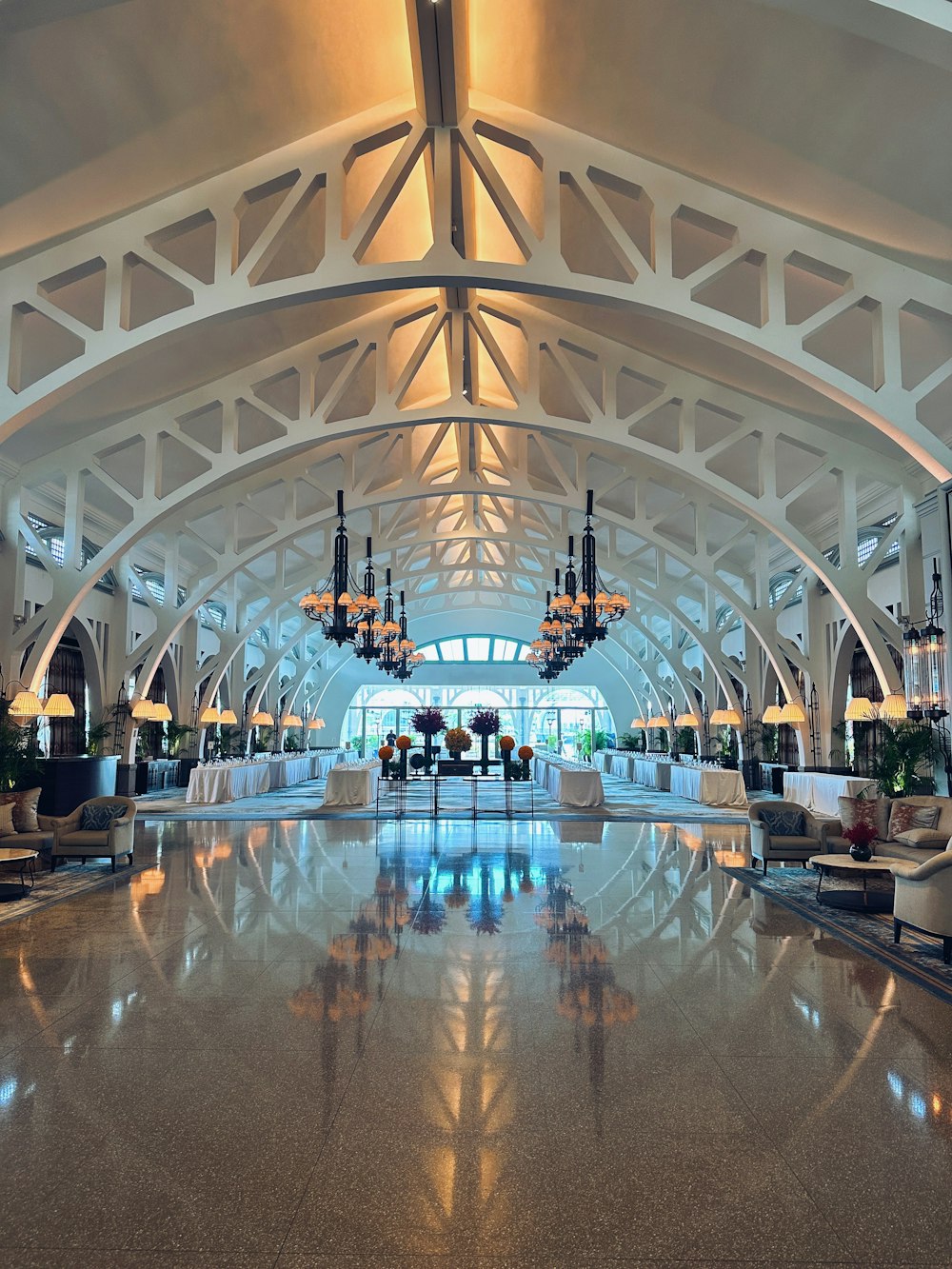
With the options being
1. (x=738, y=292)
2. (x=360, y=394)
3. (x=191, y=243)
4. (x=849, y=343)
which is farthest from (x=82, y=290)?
(x=849, y=343)

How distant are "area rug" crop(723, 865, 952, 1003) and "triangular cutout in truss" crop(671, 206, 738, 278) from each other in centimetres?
573

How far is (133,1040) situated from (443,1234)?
2.08m

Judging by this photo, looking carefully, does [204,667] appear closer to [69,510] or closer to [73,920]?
[69,510]

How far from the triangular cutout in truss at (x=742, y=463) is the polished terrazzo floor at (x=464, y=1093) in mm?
8597

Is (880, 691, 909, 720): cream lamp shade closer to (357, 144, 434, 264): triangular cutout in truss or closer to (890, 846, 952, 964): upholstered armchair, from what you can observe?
(890, 846, 952, 964): upholstered armchair

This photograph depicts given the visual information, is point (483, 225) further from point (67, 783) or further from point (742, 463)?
point (67, 783)

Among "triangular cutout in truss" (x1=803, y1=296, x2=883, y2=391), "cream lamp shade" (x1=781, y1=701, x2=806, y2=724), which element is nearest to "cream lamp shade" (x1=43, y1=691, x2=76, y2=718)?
"triangular cutout in truss" (x1=803, y1=296, x2=883, y2=391)

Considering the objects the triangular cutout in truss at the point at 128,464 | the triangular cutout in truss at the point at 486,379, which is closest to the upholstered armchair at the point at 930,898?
the triangular cutout in truss at the point at 486,379

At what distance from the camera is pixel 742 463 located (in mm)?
14062

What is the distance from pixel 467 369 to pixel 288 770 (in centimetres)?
1309

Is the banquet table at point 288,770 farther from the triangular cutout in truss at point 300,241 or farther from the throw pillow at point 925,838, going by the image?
the throw pillow at point 925,838

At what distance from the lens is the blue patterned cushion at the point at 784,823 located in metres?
8.64

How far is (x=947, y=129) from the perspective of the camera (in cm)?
619

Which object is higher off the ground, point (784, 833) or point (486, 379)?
point (486, 379)
